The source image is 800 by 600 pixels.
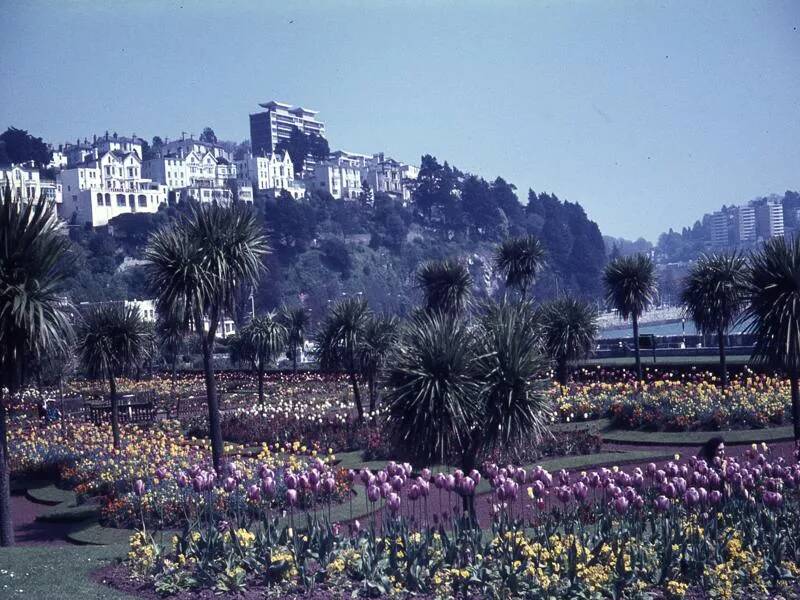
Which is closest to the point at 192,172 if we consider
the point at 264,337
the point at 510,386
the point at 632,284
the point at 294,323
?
the point at 294,323

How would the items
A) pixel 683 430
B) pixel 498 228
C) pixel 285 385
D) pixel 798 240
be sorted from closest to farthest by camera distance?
pixel 798 240 < pixel 683 430 < pixel 285 385 < pixel 498 228

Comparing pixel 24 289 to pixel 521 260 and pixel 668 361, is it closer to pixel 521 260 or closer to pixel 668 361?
pixel 521 260

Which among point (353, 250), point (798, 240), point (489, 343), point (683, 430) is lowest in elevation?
point (683, 430)

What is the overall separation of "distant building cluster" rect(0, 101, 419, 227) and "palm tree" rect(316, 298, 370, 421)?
3301 inches

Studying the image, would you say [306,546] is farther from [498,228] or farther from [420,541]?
[498,228]

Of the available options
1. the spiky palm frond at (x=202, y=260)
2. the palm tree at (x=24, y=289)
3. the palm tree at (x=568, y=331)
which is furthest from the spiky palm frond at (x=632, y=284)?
the palm tree at (x=24, y=289)

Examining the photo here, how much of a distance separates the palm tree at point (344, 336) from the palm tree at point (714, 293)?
10615 mm

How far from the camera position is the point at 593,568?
905cm

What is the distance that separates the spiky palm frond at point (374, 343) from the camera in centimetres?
2623

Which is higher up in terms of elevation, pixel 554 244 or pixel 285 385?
pixel 554 244

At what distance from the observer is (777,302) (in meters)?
16.9

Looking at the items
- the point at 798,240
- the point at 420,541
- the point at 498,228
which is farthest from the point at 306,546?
the point at 498,228

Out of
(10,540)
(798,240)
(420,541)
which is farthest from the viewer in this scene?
(798,240)

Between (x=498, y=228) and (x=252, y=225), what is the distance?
131 metres
